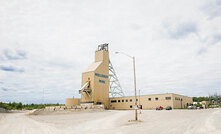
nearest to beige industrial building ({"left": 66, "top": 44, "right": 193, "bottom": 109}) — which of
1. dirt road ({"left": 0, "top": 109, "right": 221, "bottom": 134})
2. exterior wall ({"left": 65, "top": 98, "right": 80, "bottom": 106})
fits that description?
exterior wall ({"left": 65, "top": 98, "right": 80, "bottom": 106})

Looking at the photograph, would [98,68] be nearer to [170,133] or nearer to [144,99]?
[144,99]

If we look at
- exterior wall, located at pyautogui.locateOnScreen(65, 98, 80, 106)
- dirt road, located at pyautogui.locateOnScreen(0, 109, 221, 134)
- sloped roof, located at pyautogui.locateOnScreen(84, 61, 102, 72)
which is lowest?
exterior wall, located at pyautogui.locateOnScreen(65, 98, 80, 106)

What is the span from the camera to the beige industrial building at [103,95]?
2675 inches

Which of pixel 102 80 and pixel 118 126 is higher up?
pixel 102 80

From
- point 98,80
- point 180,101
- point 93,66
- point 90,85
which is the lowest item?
point 180,101

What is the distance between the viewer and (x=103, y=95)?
7769 centimetres

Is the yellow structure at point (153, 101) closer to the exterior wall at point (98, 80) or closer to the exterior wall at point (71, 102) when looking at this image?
the exterior wall at point (98, 80)

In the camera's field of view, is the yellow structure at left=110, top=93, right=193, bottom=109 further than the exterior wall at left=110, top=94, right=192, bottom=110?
Yes

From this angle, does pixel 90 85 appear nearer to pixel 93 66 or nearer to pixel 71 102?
pixel 93 66

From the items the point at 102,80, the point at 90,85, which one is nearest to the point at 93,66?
the point at 102,80

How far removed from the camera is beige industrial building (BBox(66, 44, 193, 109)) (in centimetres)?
6794

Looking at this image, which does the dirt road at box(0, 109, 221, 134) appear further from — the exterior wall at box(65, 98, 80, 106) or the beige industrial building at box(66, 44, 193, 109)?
the exterior wall at box(65, 98, 80, 106)

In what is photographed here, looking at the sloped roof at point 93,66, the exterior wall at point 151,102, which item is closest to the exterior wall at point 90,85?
the sloped roof at point 93,66

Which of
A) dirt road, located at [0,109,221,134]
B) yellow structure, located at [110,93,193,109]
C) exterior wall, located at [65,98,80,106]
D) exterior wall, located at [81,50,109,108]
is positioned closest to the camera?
dirt road, located at [0,109,221,134]
